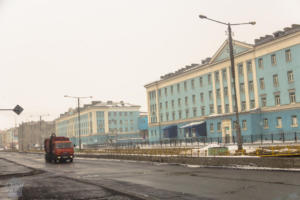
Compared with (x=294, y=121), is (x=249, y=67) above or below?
above

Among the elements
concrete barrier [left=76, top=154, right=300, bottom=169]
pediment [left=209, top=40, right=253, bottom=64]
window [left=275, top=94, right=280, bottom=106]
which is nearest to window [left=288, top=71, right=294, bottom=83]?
window [left=275, top=94, right=280, bottom=106]

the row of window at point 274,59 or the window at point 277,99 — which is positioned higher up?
the row of window at point 274,59

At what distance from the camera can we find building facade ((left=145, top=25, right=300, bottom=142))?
1797 inches

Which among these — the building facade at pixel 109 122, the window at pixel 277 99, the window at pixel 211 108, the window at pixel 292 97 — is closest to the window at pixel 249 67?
the window at pixel 277 99

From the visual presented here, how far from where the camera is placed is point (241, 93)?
54.0m

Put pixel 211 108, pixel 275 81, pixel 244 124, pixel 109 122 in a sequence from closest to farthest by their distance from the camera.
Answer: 1. pixel 275 81
2. pixel 244 124
3. pixel 211 108
4. pixel 109 122

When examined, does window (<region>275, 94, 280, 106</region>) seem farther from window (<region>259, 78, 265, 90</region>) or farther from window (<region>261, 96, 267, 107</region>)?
window (<region>259, 78, 265, 90</region>)

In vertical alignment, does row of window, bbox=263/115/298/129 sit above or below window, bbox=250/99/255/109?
below

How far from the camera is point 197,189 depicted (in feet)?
39.1

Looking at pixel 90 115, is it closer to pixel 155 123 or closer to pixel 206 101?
pixel 155 123

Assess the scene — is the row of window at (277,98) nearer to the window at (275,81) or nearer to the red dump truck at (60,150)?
the window at (275,81)

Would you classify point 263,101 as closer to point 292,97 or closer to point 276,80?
point 276,80

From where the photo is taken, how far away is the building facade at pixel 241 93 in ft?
150

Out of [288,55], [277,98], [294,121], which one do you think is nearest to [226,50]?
[288,55]
